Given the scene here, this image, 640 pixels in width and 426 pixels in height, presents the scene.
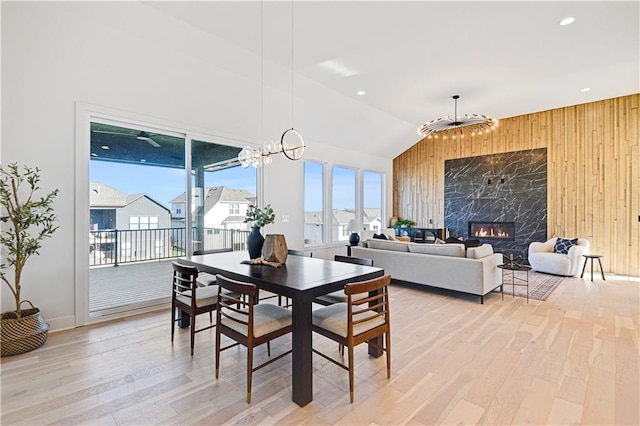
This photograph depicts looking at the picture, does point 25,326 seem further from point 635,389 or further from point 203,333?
point 635,389

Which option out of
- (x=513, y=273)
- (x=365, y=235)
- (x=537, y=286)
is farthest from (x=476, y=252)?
(x=365, y=235)

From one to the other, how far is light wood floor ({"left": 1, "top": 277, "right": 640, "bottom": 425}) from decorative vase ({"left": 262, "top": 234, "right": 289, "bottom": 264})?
0.85 metres

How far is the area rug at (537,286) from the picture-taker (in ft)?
15.3

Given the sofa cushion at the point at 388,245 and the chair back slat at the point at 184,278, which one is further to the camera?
the sofa cushion at the point at 388,245

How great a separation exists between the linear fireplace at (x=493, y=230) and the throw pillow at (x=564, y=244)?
1104mm

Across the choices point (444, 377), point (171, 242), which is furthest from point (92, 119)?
point (444, 377)

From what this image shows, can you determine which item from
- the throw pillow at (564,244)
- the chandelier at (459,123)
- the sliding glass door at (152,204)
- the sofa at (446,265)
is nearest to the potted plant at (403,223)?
the chandelier at (459,123)

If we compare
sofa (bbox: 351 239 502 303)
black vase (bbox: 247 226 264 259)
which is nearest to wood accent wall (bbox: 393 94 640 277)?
sofa (bbox: 351 239 502 303)

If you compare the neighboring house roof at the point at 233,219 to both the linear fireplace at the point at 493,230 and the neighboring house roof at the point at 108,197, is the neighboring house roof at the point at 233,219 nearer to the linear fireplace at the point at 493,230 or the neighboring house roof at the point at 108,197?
the neighboring house roof at the point at 108,197

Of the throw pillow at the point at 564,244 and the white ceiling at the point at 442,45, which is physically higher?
the white ceiling at the point at 442,45

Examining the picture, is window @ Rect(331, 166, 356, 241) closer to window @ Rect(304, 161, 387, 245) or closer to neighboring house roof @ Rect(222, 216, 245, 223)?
window @ Rect(304, 161, 387, 245)

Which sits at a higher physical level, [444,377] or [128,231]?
[128,231]

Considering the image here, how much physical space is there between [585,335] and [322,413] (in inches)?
118

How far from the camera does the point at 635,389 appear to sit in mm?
2207
